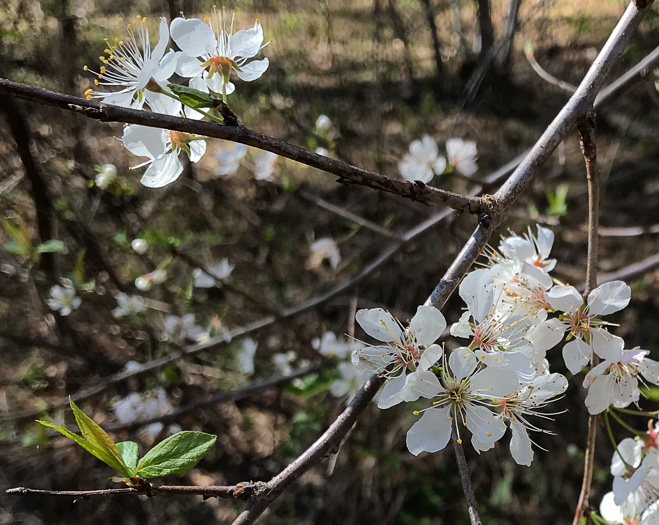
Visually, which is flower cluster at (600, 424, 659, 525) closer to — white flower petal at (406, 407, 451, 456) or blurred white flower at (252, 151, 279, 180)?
white flower petal at (406, 407, 451, 456)

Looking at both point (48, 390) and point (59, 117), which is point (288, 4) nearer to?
point (59, 117)

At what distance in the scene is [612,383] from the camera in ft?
2.87

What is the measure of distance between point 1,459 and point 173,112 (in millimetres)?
2559

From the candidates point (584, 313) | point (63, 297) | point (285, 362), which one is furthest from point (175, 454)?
point (63, 297)

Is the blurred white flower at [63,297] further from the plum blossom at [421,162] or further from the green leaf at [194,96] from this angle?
the green leaf at [194,96]

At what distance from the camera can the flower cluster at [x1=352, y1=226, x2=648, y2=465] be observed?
0.74m

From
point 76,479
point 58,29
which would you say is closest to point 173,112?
point 58,29

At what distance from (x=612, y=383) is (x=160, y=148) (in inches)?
34.0

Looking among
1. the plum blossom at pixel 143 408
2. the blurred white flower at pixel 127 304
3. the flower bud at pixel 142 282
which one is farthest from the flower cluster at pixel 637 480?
the blurred white flower at pixel 127 304

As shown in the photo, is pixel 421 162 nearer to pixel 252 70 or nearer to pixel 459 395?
pixel 252 70

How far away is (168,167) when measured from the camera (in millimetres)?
851

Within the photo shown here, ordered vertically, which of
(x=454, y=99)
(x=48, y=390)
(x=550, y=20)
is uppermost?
(x=550, y=20)

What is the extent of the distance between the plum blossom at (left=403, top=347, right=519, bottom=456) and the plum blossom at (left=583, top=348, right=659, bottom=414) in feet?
0.56

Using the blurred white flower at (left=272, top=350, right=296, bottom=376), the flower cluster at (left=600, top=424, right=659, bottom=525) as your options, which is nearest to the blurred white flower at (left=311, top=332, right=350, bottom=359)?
the blurred white flower at (left=272, top=350, right=296, bottom=376)
